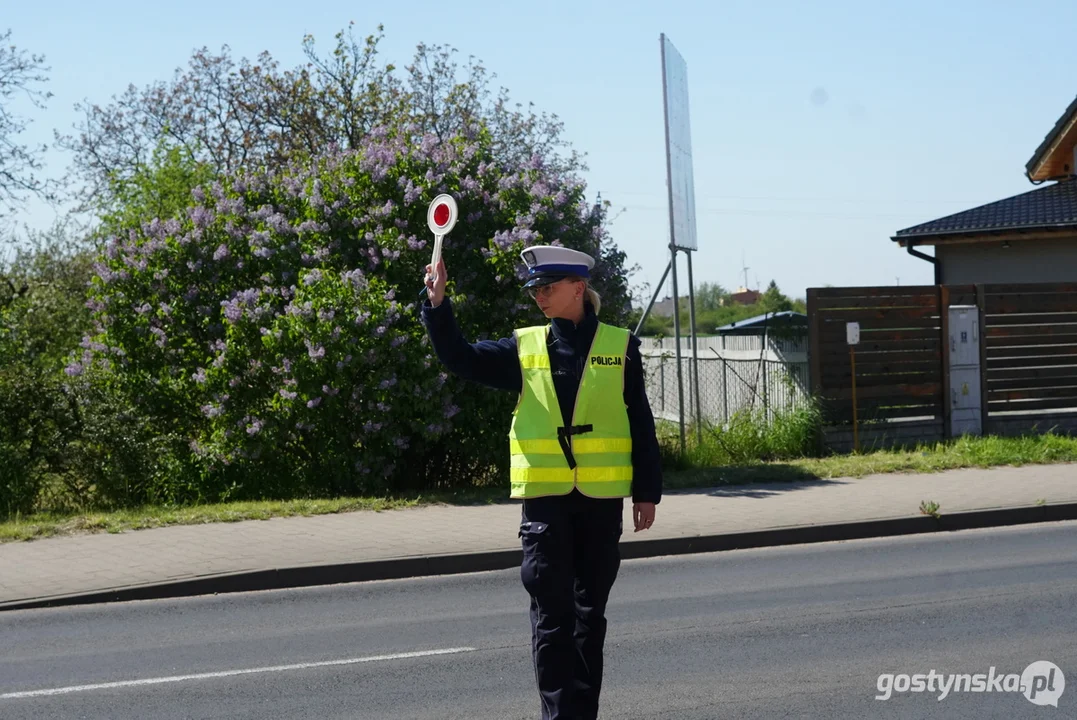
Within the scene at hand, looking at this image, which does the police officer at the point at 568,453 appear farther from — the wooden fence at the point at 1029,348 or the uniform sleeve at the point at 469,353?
the wooden fence at the point at 1029,348

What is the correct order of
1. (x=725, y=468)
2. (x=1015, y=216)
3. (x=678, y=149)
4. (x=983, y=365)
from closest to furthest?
(x=725, y=468) < (x=678, y=149) < (x=983, y=365) < (x=1015, y=216)

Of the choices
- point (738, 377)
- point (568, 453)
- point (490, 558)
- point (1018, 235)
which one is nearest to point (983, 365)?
point (738, 377)

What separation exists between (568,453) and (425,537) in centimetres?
587

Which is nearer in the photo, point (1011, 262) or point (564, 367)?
point (564, 367)

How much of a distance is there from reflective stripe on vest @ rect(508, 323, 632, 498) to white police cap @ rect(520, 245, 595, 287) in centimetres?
21

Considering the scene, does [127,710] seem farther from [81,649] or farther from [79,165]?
[79,165]

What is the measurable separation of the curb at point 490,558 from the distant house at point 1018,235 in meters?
11.7

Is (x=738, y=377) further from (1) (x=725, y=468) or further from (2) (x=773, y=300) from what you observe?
(2) (x=773, y=300)

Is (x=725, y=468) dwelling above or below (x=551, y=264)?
below

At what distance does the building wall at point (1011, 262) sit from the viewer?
22.5 meters

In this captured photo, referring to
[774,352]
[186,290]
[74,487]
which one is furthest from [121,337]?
[774,352]

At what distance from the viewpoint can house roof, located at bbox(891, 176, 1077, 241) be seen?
2227cm

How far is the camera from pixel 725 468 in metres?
14.6
